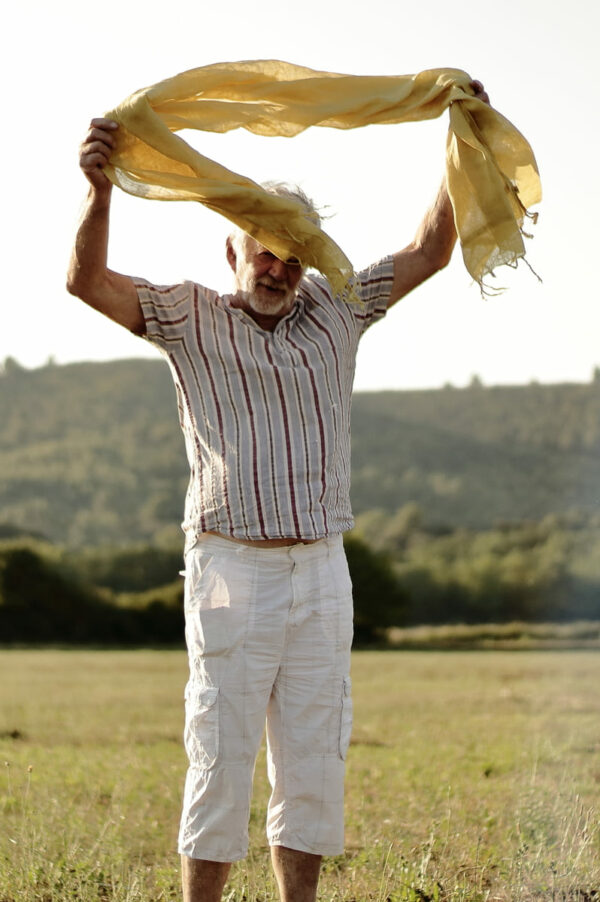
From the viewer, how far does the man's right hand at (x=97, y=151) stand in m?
3.15

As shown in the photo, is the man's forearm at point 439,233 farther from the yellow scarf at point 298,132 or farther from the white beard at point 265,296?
the white beard at point 265,296

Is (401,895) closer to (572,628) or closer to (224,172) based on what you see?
(224,172)

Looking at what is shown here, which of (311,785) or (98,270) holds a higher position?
(98,270)

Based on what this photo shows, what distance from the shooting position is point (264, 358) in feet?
10.9

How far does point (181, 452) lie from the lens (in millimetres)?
28484

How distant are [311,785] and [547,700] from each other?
7.76m

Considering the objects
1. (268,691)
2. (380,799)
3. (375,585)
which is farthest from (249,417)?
(375,585)

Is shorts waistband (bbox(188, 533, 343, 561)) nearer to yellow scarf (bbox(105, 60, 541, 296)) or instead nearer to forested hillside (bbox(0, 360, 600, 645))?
yellow scarf (bbox(105, 60, 541, 296))

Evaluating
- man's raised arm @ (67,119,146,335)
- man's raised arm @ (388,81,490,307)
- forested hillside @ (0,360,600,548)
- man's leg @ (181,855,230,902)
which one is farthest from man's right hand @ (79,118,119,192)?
forested hillside @ (0,360,600,548)

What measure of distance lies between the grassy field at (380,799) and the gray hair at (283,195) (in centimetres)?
203

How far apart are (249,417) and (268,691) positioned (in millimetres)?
771

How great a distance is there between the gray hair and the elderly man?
60 mm

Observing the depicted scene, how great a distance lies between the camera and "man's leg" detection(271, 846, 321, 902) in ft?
10.8

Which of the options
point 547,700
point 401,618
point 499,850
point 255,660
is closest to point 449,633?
point 401,618
